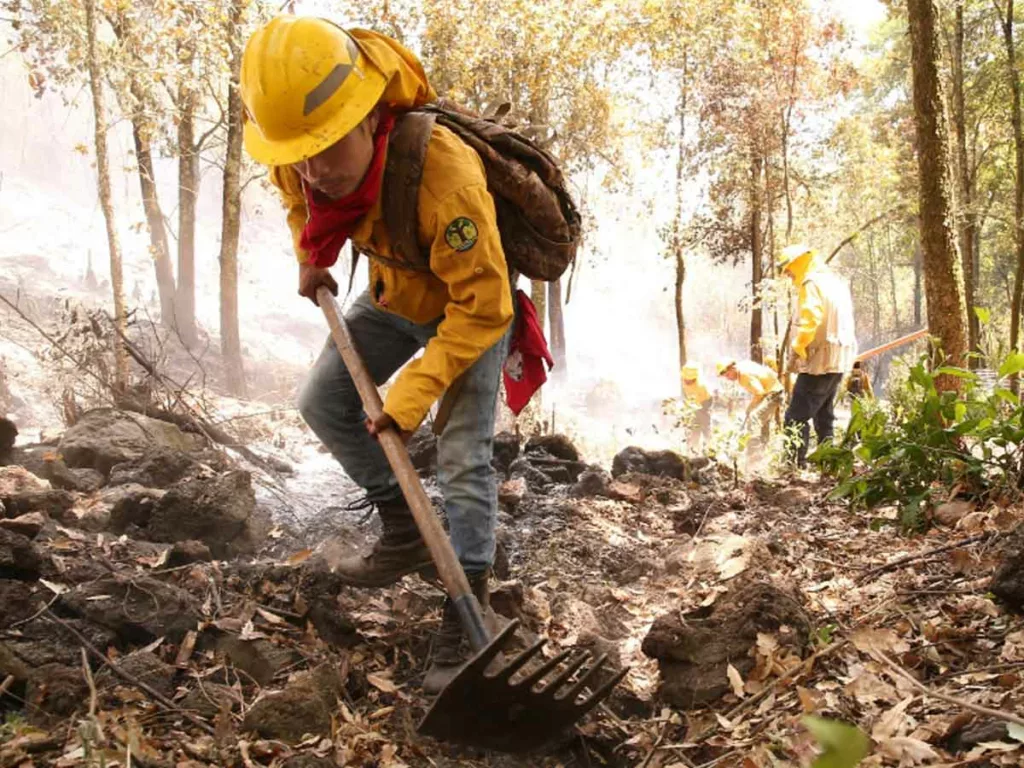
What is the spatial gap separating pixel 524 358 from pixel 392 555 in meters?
0.90

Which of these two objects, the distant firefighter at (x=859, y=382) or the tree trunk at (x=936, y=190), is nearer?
the tree trunk at (x=936, y=190)

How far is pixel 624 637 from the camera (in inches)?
137

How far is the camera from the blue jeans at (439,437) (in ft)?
9.46

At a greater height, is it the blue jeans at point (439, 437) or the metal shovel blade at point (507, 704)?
the blue jeans at point (439, 437)

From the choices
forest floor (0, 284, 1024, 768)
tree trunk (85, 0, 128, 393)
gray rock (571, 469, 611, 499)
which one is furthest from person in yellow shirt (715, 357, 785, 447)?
tree trunk (85, 0, 128, 393)

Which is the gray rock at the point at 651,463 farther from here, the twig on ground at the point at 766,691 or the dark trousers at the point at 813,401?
the twig on ground at the point at 766,691

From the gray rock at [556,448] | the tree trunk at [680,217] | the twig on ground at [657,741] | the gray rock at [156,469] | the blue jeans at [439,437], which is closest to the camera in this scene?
the twig on ground at [657,741]

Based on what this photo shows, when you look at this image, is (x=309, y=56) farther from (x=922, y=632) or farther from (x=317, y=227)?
(x=922, y=632)

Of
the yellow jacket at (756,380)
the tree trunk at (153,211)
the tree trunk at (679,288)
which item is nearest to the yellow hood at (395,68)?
the yellow jacket at (756,380)

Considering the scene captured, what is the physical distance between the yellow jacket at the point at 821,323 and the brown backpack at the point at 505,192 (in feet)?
16.7

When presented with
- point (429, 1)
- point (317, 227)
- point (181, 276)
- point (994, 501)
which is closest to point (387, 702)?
point (317, 227)

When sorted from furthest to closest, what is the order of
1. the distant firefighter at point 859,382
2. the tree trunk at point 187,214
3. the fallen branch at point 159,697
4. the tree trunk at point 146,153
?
the tree trunk at point 187,214
the tree trunk at point 146,153
the distant firefighter at point 859,382
the fallen branch at point 159,697

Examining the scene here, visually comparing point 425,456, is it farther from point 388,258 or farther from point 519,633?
point 388,258

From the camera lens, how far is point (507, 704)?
238cm
